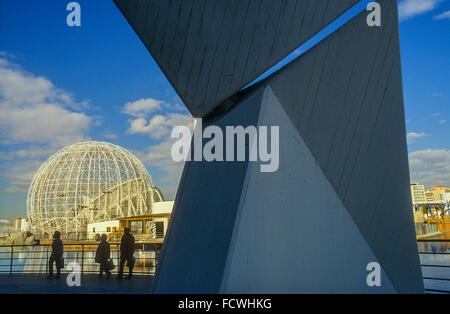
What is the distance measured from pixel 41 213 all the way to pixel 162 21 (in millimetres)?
53423

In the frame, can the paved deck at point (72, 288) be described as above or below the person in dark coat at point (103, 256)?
below

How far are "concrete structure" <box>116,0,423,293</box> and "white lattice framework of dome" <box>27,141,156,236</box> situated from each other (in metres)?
46.7

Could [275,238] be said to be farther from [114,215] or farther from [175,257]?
[114,215]

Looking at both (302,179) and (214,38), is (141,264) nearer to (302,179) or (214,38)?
(302,179)

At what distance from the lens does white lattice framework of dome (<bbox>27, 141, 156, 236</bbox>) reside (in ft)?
155

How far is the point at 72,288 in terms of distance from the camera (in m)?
6.61

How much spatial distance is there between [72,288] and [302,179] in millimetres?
5398

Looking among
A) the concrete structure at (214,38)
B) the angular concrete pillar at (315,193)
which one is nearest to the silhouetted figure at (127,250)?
the angular concrete pillar at (315,193)

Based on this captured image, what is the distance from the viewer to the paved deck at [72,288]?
20.7 ft

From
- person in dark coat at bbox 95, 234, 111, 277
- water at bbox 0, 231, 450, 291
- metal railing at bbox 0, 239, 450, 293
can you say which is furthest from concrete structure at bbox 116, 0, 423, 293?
person in dark coat at bbox 95, 234, 111, 277

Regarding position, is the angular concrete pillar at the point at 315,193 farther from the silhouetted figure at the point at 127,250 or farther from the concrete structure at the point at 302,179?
the silhouetted figure at the point at 127,250

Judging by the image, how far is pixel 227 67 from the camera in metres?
3.46

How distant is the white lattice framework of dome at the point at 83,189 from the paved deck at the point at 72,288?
40.8 m
